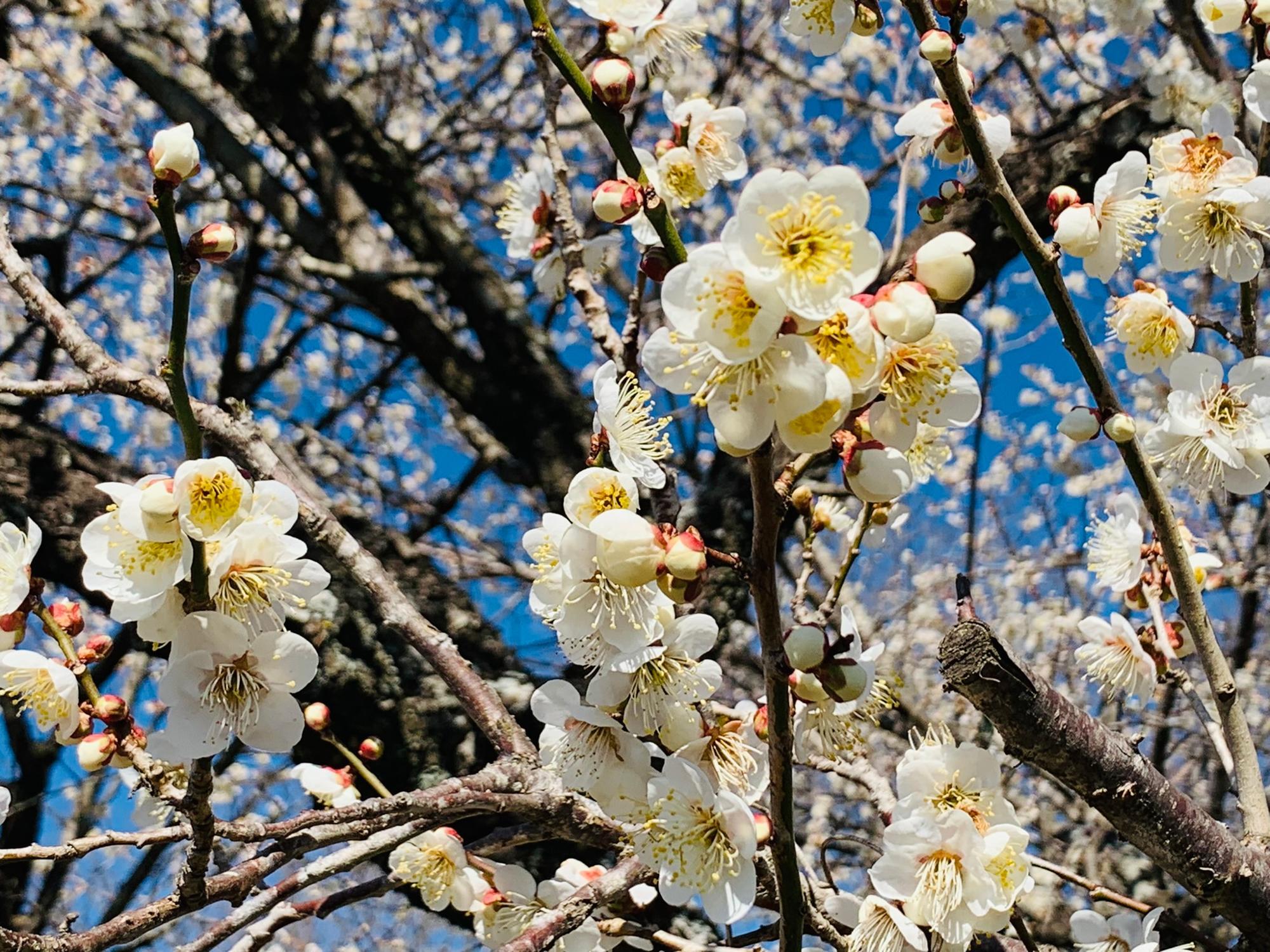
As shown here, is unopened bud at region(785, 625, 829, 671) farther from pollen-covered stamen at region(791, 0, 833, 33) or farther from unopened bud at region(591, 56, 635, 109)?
pollen-covered stamen at region(791, 0, 833, 33)

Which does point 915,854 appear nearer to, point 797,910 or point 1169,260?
point 797,910

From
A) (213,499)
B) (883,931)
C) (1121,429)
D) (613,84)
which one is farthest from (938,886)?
(613,84)

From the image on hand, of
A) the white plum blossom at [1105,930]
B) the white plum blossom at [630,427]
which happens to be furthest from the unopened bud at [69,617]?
the white plum blossom at [1105,930]

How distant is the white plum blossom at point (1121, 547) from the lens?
1620 mm

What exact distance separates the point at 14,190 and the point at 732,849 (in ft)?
18.2

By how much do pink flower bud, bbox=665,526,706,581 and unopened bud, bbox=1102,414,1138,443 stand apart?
0.66 meters

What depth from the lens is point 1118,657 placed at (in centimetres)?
166

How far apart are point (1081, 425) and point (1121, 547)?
414mm

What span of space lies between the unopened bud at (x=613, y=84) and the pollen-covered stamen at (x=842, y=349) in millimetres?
544

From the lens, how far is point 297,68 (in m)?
3.29

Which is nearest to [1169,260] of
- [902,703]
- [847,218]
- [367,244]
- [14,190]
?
[847,218]

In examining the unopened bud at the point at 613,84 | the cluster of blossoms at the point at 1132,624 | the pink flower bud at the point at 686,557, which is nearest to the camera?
the pink flower bud at the point at 686,557

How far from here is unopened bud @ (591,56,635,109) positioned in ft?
3.87

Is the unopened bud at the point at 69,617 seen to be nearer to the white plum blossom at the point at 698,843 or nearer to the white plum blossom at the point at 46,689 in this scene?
the white plum blossom at the point at 46,689
